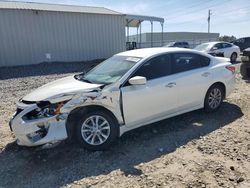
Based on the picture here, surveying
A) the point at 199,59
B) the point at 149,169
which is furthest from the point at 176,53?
the point at 149,169

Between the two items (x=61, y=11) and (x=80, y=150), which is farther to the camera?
(x=61, y=11)

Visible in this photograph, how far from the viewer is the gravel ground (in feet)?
10.7

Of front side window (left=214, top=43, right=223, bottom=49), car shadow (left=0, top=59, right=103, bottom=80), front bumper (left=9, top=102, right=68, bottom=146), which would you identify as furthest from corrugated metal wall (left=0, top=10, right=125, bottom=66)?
front bumper (left=9, top=102, right=68, bottom=146)

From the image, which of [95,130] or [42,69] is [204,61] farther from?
[42,69]

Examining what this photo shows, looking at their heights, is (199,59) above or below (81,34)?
below

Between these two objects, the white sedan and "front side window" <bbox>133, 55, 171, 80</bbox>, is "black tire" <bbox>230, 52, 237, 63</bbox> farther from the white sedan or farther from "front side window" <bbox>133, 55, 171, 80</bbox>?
"front side window" <bbox>133, 55, 171, 80</bbox>

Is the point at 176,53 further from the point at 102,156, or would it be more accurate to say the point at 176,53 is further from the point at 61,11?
the point at 61,11

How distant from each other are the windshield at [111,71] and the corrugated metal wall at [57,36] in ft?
37.1

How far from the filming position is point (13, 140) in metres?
4.57

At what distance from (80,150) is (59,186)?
88cm

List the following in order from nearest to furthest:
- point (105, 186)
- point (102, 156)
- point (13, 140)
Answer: point (105, 186), point (102, 156), point (13, 140)

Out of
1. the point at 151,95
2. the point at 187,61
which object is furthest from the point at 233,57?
the point at 151,95

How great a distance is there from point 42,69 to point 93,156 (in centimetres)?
1094

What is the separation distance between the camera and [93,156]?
12.7 feet
